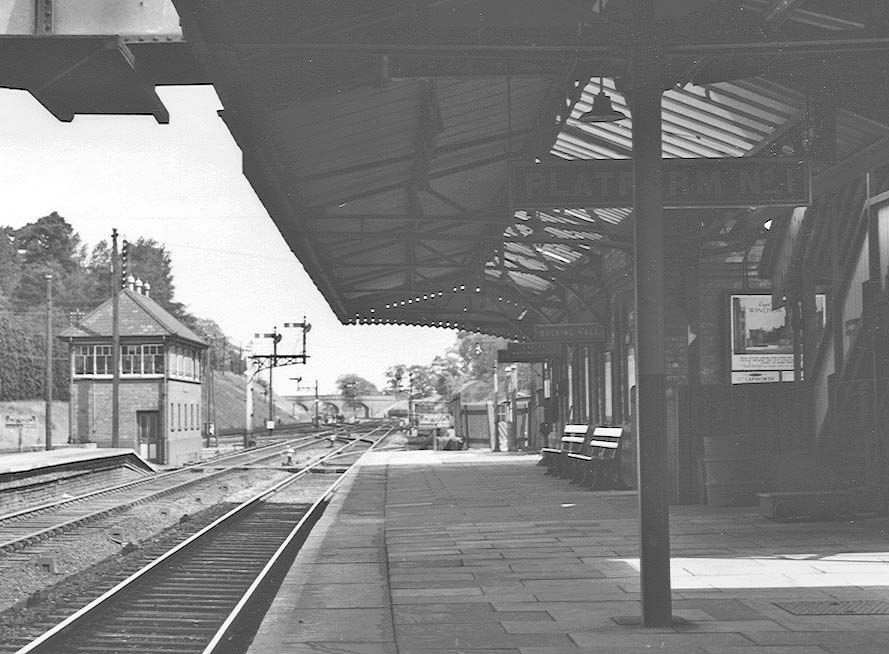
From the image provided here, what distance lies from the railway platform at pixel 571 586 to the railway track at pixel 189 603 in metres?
0.45

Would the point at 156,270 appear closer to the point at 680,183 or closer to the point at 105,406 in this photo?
the point at 105,406

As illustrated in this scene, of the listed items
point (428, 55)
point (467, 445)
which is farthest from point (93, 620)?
point (467, 445)

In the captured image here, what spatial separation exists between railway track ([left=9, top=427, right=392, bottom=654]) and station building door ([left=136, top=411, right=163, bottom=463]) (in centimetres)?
3504

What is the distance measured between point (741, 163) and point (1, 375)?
65.3 meters

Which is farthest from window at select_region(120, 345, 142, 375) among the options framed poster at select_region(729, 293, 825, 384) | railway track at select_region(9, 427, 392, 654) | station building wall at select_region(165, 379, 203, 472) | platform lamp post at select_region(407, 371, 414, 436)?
framed poster at select_region(729, 293, 825, 384)

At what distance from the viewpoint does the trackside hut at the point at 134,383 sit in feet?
168

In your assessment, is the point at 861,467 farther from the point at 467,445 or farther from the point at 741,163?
the point at 467,445

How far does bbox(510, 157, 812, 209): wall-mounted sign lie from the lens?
25.1ft

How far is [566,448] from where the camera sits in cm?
2209

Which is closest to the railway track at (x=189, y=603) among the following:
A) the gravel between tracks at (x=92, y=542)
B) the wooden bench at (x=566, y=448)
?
the gravel between tracks at (x=92, y=542)

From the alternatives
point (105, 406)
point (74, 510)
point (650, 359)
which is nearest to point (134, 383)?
point (105, 406)

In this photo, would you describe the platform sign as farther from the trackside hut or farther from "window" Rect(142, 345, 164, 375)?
"window" Rect(142, 345, 164, 375)

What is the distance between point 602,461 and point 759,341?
3352 millimetres

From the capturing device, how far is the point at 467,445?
49.2 metres
